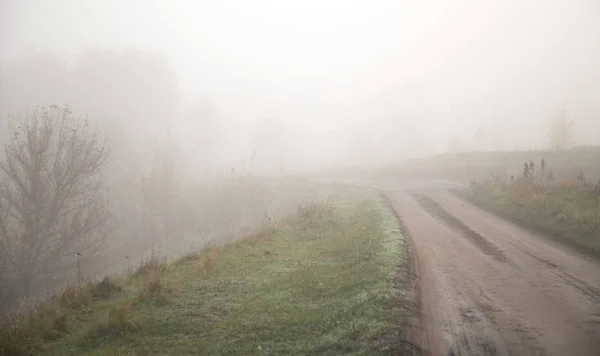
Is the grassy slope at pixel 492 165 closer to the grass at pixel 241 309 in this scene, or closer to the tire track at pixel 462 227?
the tire track at pixel 462 227

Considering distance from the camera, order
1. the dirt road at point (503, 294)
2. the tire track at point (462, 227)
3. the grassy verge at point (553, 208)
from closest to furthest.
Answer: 1. the dirt road at point (503, 294)
2. the tire track at point (462, 227)
3. the grassy verge at point (553, 208)

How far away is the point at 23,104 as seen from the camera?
61844 mm

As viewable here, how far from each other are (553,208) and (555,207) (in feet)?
0.56

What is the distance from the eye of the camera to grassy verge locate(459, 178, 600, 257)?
14052mm

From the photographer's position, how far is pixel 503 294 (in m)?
10.1

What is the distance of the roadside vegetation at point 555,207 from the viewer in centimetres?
1412

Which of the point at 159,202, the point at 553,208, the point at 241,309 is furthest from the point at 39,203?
the point at 553,208

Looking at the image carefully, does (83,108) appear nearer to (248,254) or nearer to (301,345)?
(248,254)

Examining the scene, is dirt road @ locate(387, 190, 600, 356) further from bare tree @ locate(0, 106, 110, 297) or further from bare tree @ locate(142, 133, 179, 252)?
bare tree @ locate(142, 133, 179, 252)

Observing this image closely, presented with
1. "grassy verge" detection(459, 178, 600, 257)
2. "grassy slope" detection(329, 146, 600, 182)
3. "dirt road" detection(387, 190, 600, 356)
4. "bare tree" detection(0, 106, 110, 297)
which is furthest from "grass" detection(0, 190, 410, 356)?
"grassy slope" detection(329, 146, 600, 182)

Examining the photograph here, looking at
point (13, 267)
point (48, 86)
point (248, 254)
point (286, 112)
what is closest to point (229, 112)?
point (286, 112)

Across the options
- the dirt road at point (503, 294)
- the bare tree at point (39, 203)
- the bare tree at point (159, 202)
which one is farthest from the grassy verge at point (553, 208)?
the bare tree at point (159, 202)

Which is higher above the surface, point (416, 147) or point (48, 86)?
point (48, 86)

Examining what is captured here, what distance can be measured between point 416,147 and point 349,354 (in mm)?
106924
